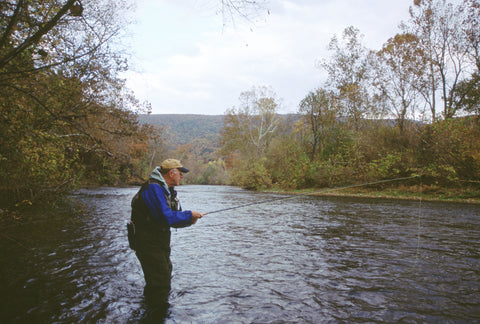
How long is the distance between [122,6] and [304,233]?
31.0ft

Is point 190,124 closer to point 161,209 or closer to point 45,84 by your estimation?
point 45,84

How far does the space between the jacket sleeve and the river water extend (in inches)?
53.6

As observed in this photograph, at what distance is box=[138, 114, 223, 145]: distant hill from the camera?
149625 millimetres

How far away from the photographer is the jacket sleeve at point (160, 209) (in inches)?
160

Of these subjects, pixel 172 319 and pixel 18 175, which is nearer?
pixel 172 319

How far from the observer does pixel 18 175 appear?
29.9ft

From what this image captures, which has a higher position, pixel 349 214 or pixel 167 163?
pixel 167 163

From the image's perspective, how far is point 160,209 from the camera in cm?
408

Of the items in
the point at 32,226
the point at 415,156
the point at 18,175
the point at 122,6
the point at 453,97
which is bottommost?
the point at 32,226

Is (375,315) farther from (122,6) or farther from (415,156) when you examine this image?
(415,156)

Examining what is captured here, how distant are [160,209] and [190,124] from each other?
556ft

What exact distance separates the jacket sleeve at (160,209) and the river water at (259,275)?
1362mm

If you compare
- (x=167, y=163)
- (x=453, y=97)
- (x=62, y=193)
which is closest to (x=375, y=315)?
(x=167, y=163)

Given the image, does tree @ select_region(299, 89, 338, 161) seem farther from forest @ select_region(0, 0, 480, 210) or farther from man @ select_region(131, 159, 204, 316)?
man @ select_region(131, 159, 204, 316)
